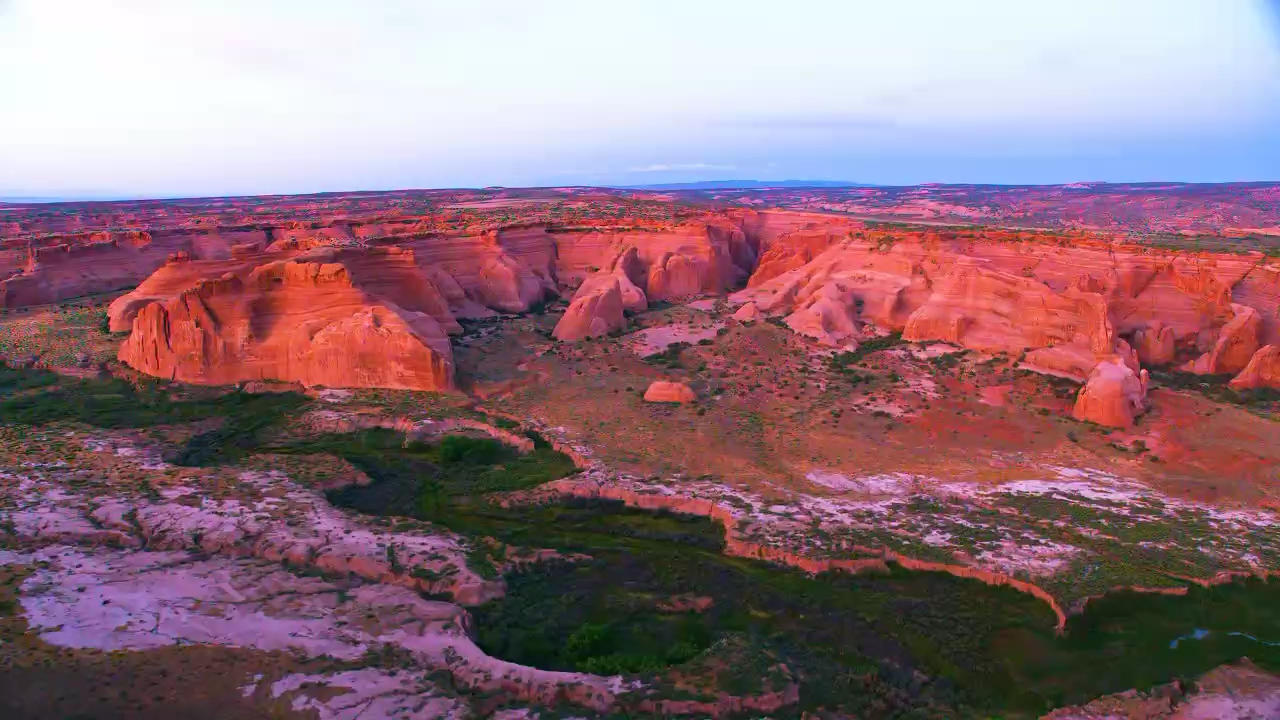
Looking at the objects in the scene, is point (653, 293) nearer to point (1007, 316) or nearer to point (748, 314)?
point (748, 314)

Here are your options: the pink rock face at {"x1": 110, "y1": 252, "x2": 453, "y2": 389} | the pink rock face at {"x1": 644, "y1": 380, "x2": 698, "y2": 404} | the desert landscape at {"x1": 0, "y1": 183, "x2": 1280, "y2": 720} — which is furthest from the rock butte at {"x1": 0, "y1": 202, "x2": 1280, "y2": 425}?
the pink rock face at {"x1": 644, "y1": 380, "x2": 698, "y2": 404}

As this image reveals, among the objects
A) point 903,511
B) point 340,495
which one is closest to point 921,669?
point 903,511

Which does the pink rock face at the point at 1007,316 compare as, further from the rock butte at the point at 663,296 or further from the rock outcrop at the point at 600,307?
the rock outcrop at the point at 600,307

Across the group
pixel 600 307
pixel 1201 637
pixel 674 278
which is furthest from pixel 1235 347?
pixel 674 278

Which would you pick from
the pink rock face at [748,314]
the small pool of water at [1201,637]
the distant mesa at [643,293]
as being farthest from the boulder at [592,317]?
the small pool of water at [1201,637]

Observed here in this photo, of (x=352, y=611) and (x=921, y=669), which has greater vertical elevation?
(x=352, y=611)

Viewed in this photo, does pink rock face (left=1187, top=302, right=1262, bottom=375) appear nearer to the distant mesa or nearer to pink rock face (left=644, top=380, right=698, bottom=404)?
the distant mesa

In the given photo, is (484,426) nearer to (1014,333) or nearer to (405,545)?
(405,545)
